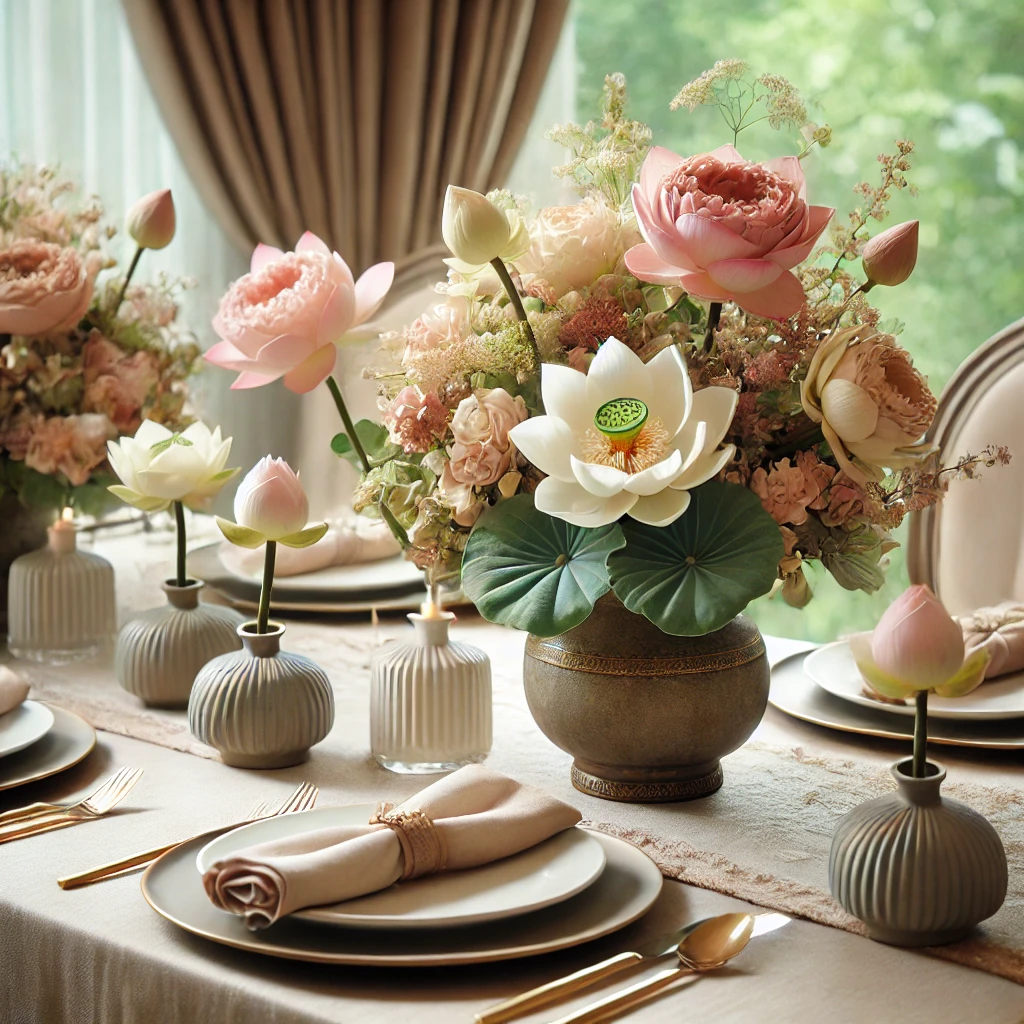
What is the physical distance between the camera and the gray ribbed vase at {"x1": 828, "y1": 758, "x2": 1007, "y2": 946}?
772 mm

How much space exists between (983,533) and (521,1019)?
1188 mm

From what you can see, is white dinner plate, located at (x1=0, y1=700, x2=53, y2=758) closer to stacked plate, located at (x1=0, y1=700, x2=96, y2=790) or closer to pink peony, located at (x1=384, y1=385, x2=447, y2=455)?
stacked plate, located at (x1=0, y1=700, x2=96, y2=790)

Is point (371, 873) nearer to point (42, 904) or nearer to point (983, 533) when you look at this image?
point (42, 904)

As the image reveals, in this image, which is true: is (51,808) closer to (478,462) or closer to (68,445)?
(478,462)

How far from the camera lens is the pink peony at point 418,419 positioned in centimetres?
102

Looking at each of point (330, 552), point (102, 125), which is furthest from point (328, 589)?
point (102, 125)

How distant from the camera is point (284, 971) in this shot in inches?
30.0

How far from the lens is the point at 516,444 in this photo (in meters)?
0.95

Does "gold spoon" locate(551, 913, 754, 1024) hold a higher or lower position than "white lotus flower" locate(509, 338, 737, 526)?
lower

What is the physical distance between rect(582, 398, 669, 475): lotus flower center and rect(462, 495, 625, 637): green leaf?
50 millimetres

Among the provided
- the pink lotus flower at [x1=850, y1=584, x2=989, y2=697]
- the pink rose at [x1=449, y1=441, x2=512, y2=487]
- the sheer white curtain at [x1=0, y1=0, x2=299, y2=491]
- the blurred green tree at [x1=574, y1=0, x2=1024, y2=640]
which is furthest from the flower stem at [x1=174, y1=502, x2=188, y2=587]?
the blurred green tree at [x1=574, y1=0, x2=1024, y2=640]

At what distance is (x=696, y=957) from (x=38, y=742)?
0.66m

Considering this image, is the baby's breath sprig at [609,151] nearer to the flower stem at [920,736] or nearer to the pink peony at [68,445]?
the flower stem at [920,736]

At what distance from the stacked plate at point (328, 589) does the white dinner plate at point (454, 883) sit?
2.27ft
